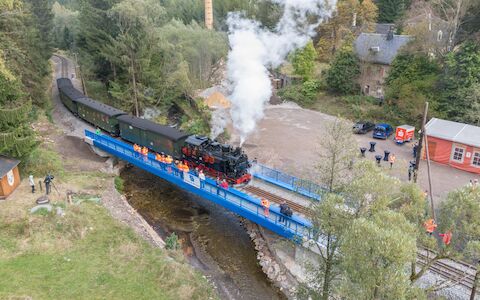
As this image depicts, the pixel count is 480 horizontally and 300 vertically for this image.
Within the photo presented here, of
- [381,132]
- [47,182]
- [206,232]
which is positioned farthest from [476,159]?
[47,182]

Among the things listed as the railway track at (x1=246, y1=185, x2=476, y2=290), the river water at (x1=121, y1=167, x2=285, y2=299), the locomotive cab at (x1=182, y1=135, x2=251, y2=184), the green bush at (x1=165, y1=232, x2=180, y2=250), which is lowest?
the river water at (x1=121, y1=167, x2=285, y2=299)

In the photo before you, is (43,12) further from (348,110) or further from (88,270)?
(88,270)

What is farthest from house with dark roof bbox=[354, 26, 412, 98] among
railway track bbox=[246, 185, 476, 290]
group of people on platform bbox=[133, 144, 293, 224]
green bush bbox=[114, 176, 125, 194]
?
green bush bbox=[114, 176, 125, 194]

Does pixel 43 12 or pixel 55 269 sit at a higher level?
pixel 43 12

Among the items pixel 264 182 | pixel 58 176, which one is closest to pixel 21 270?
pixel 58 176

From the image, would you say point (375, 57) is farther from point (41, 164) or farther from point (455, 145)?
point (41, 164)

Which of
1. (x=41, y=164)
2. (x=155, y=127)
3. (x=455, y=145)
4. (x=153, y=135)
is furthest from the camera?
(x=155, y=127)

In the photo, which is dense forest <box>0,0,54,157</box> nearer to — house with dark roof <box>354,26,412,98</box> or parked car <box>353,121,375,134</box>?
parked car <box>353,121,375,134</box>
